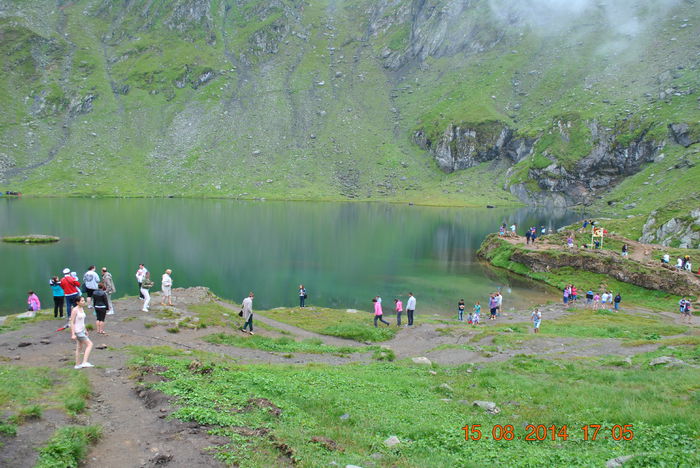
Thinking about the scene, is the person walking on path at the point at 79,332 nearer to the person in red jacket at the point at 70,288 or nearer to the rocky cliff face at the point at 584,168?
the person in red jacket at the point at 70,288

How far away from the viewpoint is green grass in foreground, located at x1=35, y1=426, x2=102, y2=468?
8930mm

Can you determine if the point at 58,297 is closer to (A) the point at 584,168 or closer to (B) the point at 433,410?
(B) the point at 433,410

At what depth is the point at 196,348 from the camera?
2348 cm

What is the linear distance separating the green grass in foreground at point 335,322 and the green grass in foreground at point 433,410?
12.0 meters

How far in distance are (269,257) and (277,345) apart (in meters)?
45.4

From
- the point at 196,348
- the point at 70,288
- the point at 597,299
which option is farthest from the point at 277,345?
the point at 597,299

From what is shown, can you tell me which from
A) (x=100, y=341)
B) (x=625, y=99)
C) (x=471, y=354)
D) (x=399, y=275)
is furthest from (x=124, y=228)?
(x=625, y=99)

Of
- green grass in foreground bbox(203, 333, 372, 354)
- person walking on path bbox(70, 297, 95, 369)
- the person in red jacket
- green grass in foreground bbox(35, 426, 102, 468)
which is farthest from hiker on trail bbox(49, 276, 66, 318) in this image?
green grass in foreground bbox(35, 426, 102, 468)

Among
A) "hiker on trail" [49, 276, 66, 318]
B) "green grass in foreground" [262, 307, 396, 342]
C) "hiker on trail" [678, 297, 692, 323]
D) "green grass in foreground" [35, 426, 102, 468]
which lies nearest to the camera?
"green grass in foreground" [35, 426, 102, 468]

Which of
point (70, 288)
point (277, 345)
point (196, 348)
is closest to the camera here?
point (196, 348)

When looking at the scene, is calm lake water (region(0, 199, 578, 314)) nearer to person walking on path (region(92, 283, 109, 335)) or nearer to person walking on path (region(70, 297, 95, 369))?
person walking on path (region(92, 283, 109, 335))

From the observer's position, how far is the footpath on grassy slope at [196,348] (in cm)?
1030

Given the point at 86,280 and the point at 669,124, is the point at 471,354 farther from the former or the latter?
the point at 669,124

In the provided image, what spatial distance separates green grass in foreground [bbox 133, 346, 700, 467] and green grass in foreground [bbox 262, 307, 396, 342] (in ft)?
39.4
